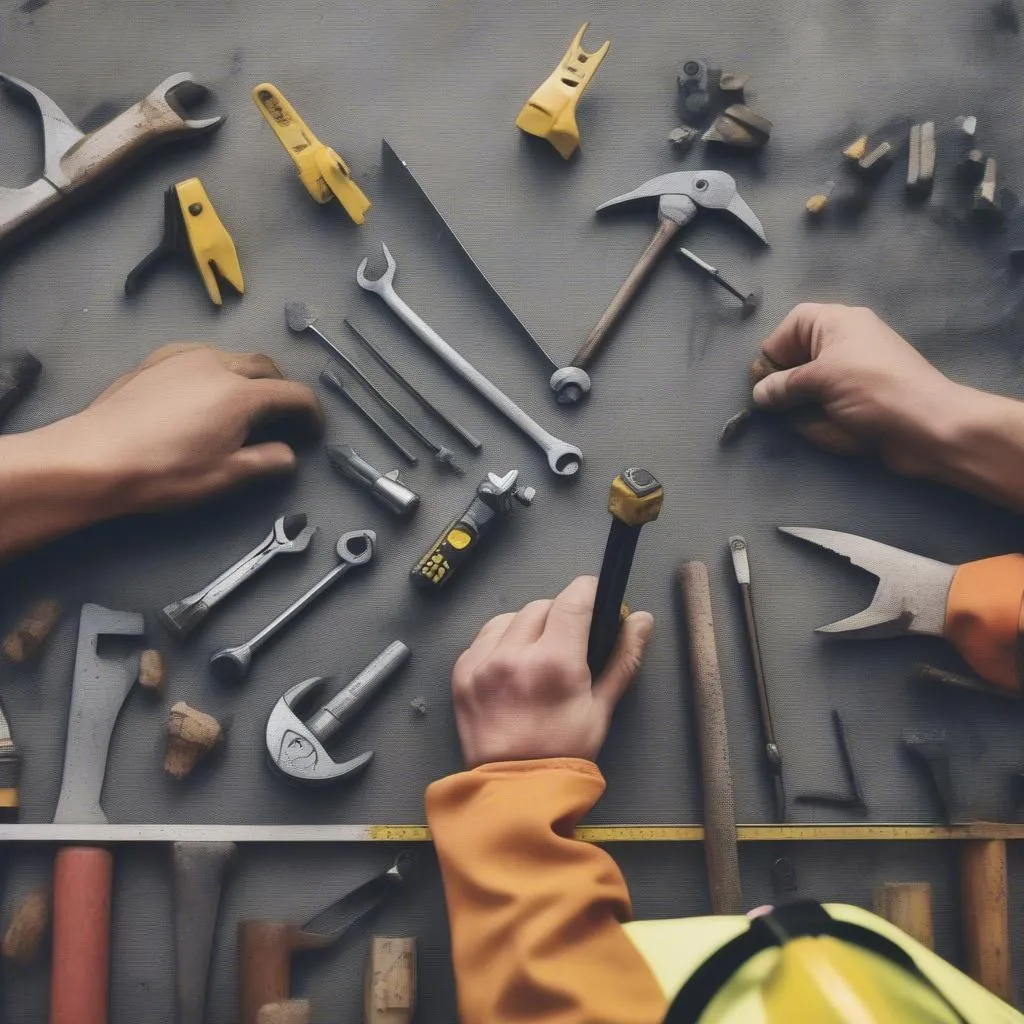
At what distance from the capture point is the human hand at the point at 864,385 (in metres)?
1.34

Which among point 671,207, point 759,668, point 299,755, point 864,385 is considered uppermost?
point 671,207

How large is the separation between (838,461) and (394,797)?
0.77 m

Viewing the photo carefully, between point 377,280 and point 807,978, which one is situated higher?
point 377,280

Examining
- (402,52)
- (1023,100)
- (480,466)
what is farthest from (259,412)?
(1023,100)

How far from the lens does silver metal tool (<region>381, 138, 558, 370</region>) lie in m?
1.47

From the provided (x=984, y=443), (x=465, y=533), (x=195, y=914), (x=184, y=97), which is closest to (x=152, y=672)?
(x=195, y=914)

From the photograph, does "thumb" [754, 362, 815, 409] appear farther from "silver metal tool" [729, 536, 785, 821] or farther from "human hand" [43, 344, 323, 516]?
"human hand" [43, 344, 323, 516]

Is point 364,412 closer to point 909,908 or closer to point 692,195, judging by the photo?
point 692,195

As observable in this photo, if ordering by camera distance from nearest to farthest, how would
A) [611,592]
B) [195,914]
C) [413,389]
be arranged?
[611,592]
[195,914]
[413,389]

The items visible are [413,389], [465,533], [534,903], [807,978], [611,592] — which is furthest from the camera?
[413,389]

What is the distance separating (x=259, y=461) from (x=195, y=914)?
0.58 meters

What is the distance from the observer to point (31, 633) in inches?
52.7

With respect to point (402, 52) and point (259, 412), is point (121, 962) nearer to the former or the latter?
point (259, 412)

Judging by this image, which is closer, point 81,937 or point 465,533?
point 81,937
